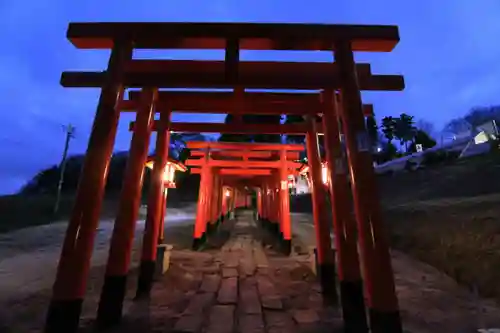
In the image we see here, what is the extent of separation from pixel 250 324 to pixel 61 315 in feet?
8.16

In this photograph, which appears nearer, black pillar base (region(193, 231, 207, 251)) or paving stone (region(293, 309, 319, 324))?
paving stone (region(293, 309, 319, 324))

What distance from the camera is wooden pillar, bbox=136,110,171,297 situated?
6.02 m

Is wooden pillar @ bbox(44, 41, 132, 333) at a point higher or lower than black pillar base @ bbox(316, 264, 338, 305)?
higher

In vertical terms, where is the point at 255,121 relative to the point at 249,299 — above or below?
above

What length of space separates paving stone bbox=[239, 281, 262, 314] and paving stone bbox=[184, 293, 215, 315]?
60 cm

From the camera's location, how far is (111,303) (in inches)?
173

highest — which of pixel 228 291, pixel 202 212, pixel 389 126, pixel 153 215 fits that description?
pixel 389 126

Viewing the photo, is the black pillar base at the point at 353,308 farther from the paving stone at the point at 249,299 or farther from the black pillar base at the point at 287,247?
the black pillar base at the point at 287,247

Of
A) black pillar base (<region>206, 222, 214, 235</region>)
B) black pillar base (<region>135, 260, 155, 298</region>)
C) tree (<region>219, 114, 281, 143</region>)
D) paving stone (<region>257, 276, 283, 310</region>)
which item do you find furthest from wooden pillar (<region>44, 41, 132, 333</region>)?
tree (<region>219, 114, 281, 143</region>)

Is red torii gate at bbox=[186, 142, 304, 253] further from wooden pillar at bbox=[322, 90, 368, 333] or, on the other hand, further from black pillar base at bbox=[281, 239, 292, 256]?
wooden pillar at bbox=[322, 90, 368, 333]

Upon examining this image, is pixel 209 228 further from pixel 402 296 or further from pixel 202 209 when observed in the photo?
pixel 402 296

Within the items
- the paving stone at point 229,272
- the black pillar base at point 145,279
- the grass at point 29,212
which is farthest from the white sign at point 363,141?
the grass at point 29,212

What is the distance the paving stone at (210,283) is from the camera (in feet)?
20.7

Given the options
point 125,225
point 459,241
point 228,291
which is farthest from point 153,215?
point 459,241
